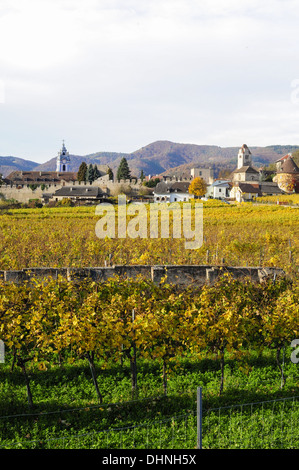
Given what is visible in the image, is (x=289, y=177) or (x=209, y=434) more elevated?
(x=289, y=177)

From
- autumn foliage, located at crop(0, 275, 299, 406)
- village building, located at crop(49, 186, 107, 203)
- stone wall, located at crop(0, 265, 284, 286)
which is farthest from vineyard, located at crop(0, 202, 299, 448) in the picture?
village building, located at crop(49, 186, 107, 203)

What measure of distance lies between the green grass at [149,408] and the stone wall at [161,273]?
3.50m

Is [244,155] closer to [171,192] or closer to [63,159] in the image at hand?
[171,192]

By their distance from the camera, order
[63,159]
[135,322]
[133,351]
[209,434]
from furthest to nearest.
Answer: [63,159] → [133,351] → [135,322] → [209,434]

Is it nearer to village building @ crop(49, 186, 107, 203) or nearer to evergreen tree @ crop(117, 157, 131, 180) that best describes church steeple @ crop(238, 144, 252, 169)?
evergreen tree @ crop(117, 157, 131, 180)

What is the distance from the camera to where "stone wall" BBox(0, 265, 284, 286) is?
12.3 metres

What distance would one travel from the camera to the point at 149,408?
24.7ft

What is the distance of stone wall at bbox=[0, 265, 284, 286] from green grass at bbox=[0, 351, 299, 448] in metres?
3.50

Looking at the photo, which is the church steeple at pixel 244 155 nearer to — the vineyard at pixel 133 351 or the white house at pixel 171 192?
the white house at pixel 171 192

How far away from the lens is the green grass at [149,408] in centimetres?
650

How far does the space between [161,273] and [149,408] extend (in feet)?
18.0

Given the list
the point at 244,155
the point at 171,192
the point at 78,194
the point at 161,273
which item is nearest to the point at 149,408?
the point at 161,273

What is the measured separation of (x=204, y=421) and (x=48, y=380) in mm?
3418

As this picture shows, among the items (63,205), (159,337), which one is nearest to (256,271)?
(159,337)
